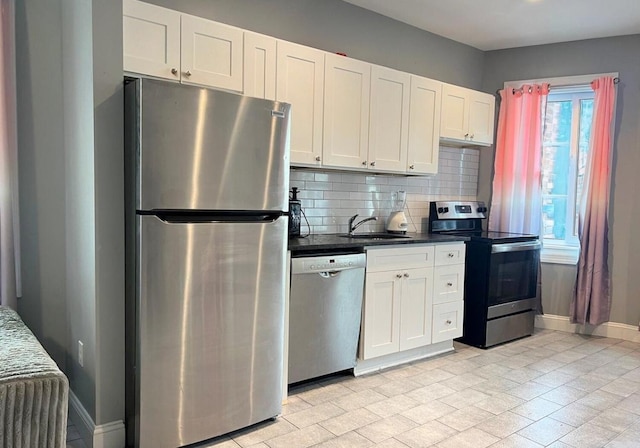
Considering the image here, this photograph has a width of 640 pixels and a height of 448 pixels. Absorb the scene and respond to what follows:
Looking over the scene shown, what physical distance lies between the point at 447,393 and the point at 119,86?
252cm

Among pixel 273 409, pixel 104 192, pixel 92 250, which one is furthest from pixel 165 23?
pixel 273 409

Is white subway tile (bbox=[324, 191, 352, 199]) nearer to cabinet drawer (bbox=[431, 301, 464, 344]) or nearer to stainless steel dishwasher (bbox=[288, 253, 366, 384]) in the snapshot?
stainless steel dishwasher (bbox=[288, 253, 366, 384])

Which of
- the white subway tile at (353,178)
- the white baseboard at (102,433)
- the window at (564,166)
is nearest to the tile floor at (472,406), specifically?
the white baseboard at (102,433)

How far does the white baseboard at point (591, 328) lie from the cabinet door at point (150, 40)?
157 inches

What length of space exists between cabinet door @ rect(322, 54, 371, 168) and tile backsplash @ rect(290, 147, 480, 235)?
0.31 meters

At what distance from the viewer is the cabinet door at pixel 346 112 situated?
3188 mm

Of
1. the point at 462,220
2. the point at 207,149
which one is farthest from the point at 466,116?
the point at 207,149

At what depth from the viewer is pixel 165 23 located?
2.43 m

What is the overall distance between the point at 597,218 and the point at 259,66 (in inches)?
128

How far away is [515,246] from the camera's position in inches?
160

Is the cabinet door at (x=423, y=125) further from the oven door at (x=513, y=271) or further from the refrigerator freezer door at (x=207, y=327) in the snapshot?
the refrigerator freezer door at (x=207, y=327)

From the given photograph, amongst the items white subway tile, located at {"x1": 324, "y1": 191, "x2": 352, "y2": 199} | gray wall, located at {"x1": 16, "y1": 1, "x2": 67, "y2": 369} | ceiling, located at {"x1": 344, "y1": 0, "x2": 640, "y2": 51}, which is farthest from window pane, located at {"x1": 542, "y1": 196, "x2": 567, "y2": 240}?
gray wall, located at {"x1": 16, "y1": 1, "x2": 67, "y2": 369}

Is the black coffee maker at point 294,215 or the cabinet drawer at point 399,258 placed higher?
the black coffee maker at point 294,215

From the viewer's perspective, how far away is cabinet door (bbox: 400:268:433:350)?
11.2 ft
